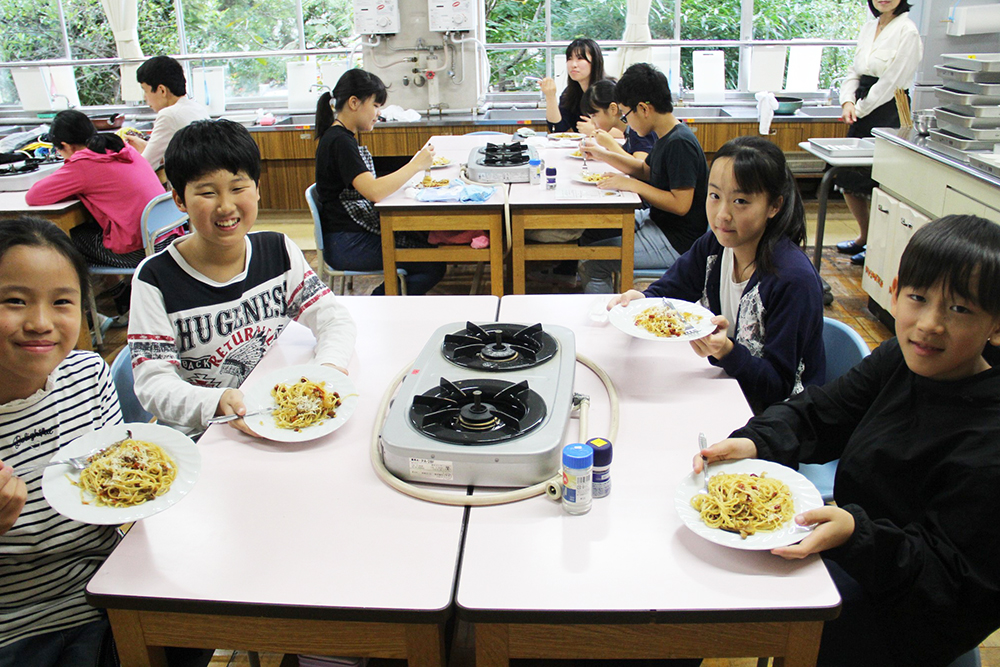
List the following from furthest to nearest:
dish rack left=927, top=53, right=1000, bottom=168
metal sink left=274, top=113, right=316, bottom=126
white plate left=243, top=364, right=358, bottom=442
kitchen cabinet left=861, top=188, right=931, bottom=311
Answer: metal sink left=274, top=113, right=316, bottom=126
kitchen cabinet left=861, top=188, right=931, bottom=311
dish rack left=927, top=53, right=1000, bottom=168
white plate left=243, top=364, right=358, bottom=442

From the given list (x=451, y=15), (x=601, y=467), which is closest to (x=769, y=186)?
(x=601, y=467)

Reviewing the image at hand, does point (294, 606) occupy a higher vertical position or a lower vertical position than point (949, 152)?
lower

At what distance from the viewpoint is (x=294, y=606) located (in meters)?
1.09

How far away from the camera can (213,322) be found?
189cm

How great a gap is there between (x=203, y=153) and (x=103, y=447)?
0.82 metres

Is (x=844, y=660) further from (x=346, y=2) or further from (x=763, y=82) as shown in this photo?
(x=346, y=2)

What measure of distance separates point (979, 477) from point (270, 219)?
18.4ft

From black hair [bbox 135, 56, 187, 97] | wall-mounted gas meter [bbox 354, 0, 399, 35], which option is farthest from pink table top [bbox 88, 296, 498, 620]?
wall-mounted gas meter [bbox 354, 0, 399, 35]

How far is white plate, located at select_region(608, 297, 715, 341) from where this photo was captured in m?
1.75

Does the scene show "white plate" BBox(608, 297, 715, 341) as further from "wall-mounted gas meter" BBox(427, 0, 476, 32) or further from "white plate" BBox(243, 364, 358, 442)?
"wall-mounted gas meter" BBox(427, 0, 476, 32)

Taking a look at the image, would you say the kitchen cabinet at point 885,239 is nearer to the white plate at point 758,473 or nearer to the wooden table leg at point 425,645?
the white plate at point 758,473

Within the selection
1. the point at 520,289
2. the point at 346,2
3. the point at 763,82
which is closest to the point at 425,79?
the point at 346,2

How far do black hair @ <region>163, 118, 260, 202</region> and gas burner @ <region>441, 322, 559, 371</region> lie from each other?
681mm

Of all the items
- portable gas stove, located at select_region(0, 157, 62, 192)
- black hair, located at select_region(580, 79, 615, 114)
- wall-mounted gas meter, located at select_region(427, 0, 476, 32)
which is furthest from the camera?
wall-mounted gas meter, located at select_region(427, 0, 476, 32)
